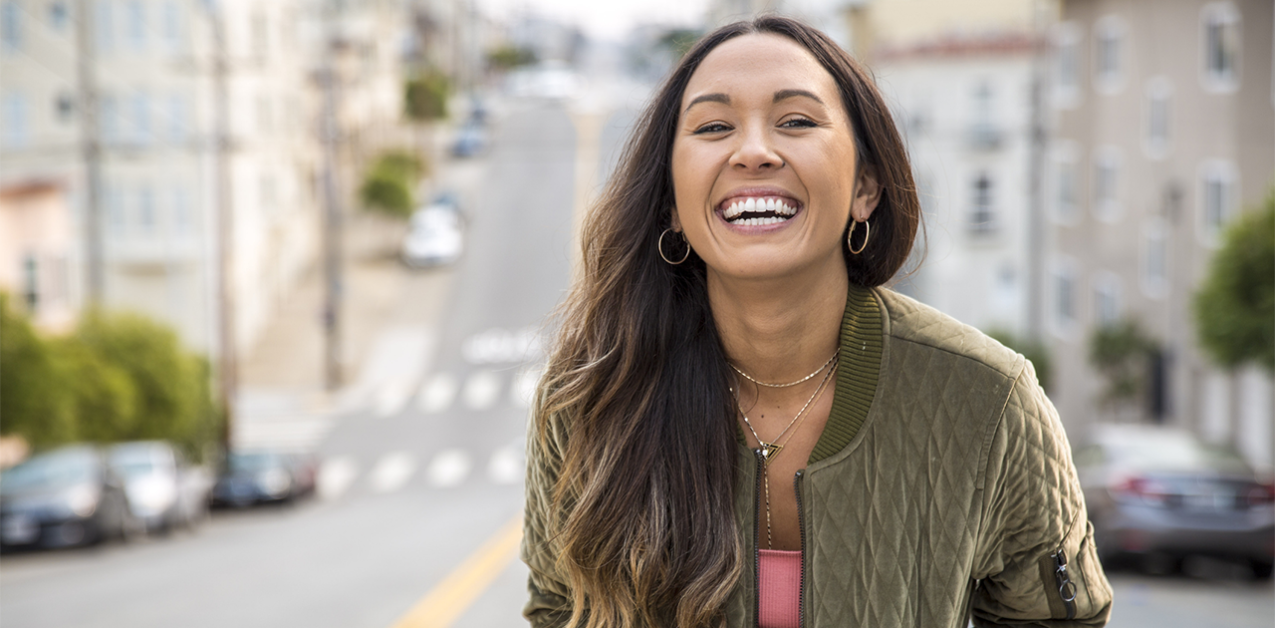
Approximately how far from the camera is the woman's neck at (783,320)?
7.04 feet

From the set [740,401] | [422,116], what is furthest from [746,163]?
[422,116]

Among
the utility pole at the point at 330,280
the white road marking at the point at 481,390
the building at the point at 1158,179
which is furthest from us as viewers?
the white road marking at the point at 481,390

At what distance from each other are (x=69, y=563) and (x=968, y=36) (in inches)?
1191

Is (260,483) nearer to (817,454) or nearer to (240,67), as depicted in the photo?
(240,67)

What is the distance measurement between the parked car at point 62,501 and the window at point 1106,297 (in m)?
19.4

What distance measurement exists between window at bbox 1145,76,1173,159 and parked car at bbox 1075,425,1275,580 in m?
15.6

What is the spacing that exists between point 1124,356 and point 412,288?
29978 millimetres

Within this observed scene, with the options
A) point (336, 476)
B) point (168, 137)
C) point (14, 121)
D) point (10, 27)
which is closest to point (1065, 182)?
point (336, 476)

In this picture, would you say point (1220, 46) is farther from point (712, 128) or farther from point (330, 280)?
point (712, 128)

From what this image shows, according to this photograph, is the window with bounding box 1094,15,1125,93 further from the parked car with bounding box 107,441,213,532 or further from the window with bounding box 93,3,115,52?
the window with bounding box 93,3,115,52

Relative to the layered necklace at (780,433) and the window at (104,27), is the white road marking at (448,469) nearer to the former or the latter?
the window at (104,27)

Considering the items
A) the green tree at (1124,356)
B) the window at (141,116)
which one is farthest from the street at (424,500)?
the green tree at (1124,356)

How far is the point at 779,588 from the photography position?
2.09 m

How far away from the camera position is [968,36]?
37781mm
